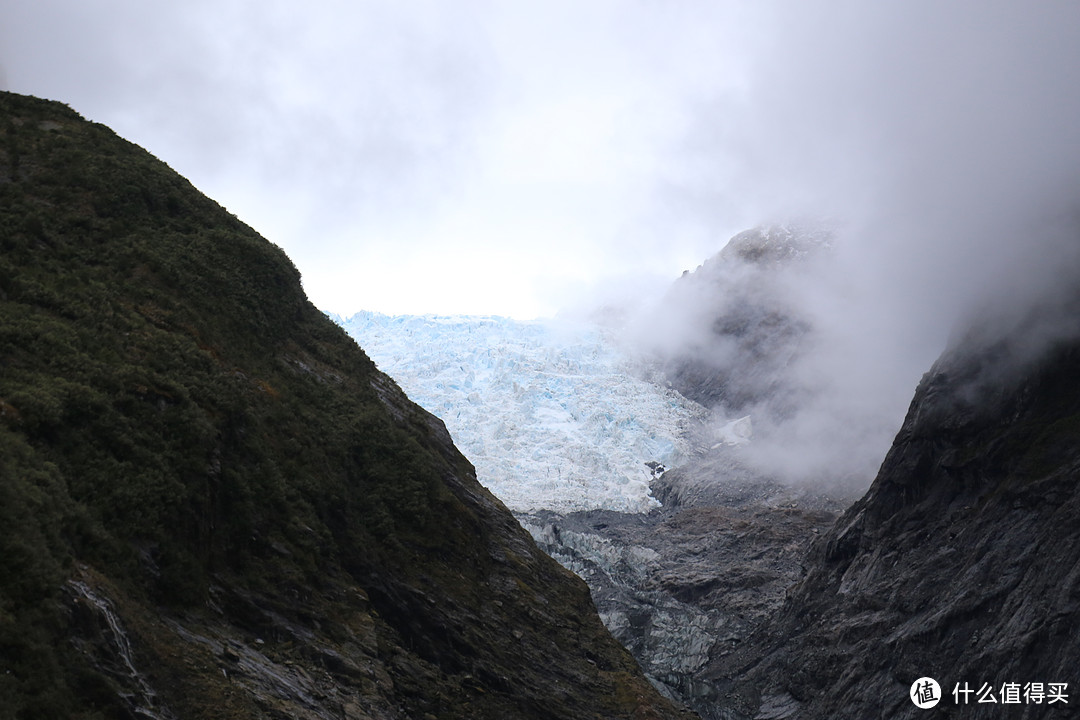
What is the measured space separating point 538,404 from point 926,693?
255 ft

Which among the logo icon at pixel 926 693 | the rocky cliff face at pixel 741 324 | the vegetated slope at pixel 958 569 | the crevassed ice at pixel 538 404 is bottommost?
the logo icon at pixel 926 693

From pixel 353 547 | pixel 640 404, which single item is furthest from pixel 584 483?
pixel 353 547

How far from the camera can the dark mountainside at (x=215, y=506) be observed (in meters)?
15.8

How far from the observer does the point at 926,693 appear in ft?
165

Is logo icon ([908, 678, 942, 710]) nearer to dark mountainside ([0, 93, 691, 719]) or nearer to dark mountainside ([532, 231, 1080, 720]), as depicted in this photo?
dark mountainside ([532, 231, 1080, 720])

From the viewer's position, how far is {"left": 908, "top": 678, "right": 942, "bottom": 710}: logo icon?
4938 cm

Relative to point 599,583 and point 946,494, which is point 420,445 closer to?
point 946,494

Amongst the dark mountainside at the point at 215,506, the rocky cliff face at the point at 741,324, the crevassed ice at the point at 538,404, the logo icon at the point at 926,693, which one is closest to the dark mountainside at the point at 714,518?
the rocky cliff face at the point at 741,324

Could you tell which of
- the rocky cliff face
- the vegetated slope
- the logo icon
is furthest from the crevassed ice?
the logo icon

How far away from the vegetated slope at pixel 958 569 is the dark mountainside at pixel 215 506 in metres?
22.7

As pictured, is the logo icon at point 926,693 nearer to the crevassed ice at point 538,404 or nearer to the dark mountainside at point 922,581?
the dark mountainside at point 922,581

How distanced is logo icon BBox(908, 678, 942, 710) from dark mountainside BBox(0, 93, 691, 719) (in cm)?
2271

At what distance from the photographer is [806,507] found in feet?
359

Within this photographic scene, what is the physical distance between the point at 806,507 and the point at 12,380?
103 m
